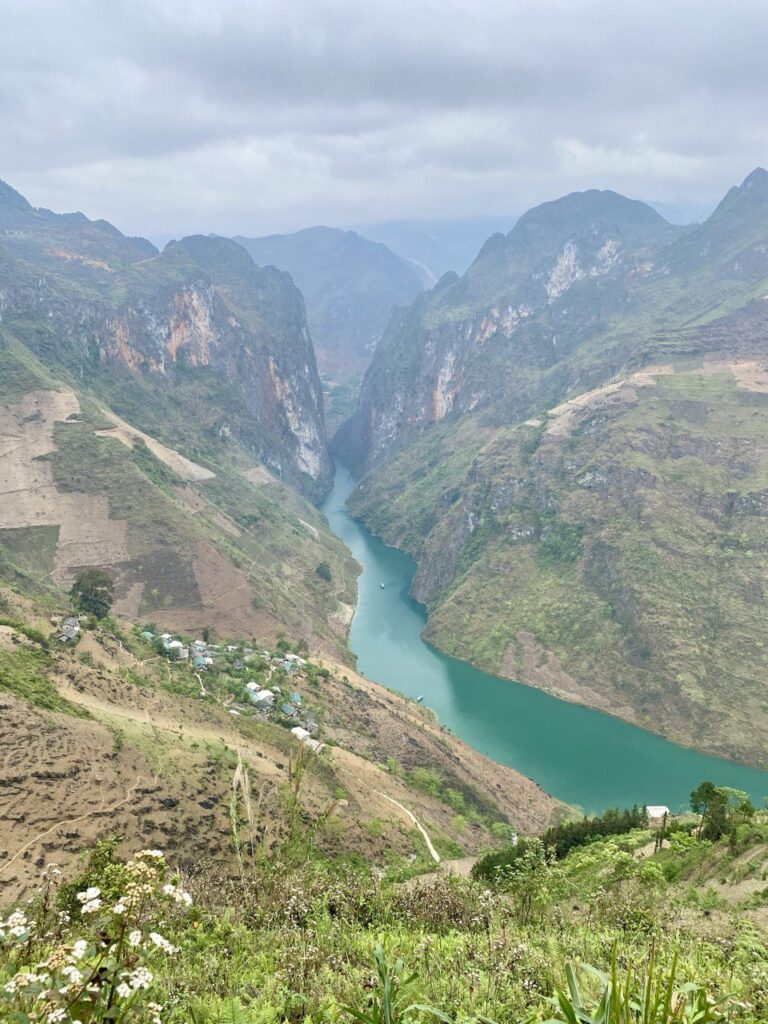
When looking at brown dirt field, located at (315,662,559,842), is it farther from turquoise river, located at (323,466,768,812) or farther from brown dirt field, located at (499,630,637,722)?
brown dirt field, located at (499,630,637,722)

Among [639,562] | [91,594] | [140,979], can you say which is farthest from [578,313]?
[140,979]

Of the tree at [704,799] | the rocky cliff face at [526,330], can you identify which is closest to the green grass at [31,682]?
the tree at [704,799]

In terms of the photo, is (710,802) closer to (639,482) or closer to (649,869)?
(649,869)

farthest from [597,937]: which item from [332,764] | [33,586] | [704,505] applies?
[704,505]

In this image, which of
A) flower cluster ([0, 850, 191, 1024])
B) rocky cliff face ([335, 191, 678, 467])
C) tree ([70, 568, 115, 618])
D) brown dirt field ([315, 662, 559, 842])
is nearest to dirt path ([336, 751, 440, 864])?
brown dirt field ([315, 662, 559, 842])

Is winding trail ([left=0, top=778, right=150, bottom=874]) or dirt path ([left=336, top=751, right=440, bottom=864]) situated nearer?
Answer: winding trail ([left=0, top=778, right=150, bottom=874])

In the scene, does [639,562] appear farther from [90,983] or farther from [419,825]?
[90,983]
